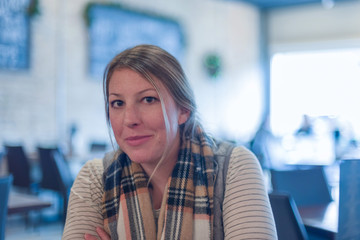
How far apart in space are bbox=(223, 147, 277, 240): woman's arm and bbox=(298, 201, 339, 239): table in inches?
20.5

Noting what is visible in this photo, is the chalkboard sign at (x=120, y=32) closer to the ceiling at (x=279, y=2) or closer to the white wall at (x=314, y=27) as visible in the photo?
the ceiling at (x=279, y=2)

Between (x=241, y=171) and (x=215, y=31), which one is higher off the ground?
(x=215, y=31)

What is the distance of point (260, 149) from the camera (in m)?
6.04

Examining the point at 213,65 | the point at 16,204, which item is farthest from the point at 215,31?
the point at 16,204

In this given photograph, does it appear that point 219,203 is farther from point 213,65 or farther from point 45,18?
point 213,65

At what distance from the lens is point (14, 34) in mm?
6211

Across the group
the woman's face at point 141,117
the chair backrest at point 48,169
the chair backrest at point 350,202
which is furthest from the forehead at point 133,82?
the chair backrest at point 48,169

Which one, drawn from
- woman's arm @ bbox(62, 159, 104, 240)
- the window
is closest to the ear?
woman's arm @ bbox(62, 159, 104, 240)

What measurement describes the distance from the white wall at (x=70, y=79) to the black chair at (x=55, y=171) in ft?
3.48

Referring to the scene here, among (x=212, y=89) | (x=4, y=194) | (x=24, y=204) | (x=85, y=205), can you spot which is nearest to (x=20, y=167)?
(x=24, y=204)

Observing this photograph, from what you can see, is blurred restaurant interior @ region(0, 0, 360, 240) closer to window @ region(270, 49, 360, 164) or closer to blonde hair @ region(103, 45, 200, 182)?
window @ region(270, 49, 360, 164)

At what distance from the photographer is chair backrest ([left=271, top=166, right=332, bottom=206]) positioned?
2.57 metres

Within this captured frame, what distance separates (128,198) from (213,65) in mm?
8086

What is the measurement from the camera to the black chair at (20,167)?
16.4 feet
